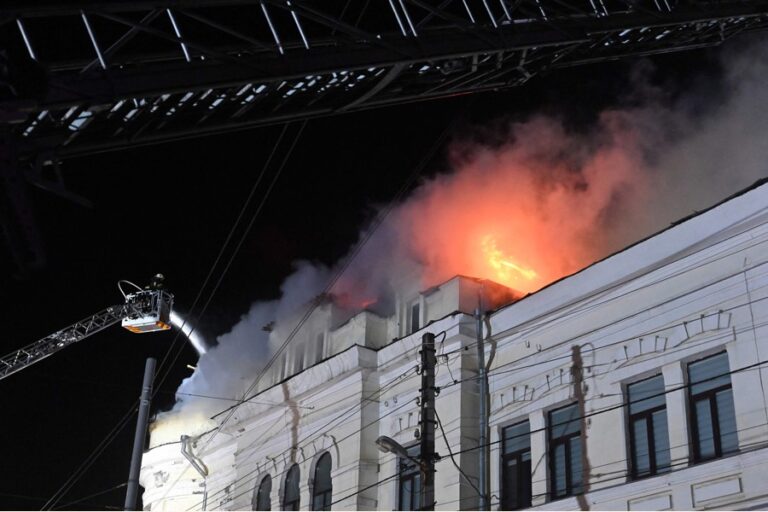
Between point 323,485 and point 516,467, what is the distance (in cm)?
541

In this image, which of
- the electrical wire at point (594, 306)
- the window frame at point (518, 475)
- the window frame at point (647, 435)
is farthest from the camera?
the window frame at point (518, 475)

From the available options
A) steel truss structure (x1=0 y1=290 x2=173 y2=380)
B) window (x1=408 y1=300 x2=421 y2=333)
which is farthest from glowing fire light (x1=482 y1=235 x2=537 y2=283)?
steel truss structure (x1=0 y1=290 x2=173 y2=380)

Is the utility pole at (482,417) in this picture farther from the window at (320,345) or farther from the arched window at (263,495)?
the arched window at (263,495)

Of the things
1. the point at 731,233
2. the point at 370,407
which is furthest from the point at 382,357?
the point at 731,233

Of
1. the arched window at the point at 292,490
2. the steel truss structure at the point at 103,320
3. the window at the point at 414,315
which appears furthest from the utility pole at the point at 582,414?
the steel truss structure at the point at 103,320

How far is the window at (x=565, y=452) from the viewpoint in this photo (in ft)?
50.5

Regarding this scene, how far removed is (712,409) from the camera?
13695 mm

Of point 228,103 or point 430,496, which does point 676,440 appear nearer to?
point 430,496

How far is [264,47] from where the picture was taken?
950 cm

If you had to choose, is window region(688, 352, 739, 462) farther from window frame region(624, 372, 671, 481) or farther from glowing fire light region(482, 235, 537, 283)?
glowing fire light region(482, 235, 537, 283)

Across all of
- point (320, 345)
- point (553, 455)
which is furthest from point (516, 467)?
point (320, 345)

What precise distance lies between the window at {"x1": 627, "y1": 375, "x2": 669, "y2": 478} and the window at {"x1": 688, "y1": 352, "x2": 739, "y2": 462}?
537 millimetres

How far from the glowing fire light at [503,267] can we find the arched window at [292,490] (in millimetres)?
7848

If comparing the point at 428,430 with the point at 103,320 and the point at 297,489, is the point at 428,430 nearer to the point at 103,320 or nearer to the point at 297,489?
the point at 297,489
